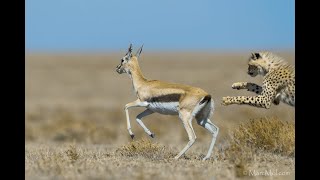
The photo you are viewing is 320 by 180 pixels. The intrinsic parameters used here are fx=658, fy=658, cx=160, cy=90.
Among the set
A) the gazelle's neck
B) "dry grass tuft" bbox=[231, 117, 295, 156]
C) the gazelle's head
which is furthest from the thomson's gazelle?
"dry grass tuft" bbox=[231, 117, 295, 156]

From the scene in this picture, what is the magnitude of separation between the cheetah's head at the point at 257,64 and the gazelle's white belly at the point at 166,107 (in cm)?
191

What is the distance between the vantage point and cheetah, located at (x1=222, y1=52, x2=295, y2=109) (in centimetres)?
1172

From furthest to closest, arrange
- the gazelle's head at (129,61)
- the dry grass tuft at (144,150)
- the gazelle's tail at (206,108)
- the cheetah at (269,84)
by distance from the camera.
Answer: the gazelle's head at (129,61)
the dry grass tuft at (144,150)
the cheetah at (269,84)
the gazelle's tail at (206,108)

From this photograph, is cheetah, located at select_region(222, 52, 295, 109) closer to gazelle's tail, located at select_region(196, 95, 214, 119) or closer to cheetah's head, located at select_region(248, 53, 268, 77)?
cheetah's head, located at select_region(248, 53, 268, 77)

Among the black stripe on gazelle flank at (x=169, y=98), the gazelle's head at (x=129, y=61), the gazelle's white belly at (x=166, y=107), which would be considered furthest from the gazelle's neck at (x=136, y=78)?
the black stripe on gazelle flank at (x=169, y=98)

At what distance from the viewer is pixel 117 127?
2525cm

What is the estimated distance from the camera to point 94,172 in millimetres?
9859

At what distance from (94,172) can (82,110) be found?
22.3m

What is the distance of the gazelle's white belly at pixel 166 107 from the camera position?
1159 cm

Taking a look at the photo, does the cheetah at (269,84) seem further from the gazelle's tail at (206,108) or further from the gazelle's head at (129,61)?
the gazelle's head at (129,61)

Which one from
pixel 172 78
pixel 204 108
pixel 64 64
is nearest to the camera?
pixel 204 108
